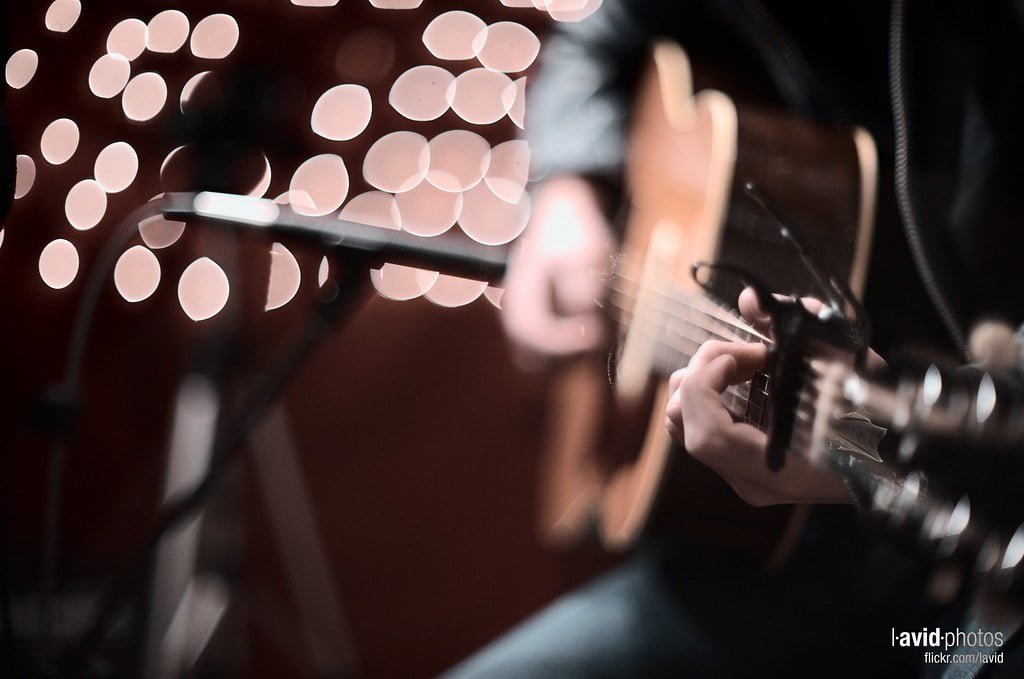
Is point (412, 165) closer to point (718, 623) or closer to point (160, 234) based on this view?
point (160, 234)

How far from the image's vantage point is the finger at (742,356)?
25 cm

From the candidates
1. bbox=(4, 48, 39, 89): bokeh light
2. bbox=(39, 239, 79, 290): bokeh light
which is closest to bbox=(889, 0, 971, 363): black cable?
bbox=(4, 48, 39, 89): bokeh light

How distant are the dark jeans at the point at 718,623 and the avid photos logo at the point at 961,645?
0.08 ft

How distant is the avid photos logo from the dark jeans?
25 mm

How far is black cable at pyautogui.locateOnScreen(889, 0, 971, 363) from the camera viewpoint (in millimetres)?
282

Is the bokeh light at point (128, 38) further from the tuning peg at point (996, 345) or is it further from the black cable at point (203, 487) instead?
the tuning peg at point (996, 345)

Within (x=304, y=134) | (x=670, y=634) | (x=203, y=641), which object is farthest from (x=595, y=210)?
(x=203, y=641)

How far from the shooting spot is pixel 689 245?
506mm

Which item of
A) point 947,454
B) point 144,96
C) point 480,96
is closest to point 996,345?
point 947,454

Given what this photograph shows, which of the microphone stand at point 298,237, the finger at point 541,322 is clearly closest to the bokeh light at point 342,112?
the finger at point 541,322

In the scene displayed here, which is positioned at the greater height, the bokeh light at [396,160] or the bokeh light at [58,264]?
the bokeh light at [396,160]

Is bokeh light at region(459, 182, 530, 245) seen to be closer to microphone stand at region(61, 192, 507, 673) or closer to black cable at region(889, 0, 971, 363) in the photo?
microphone stand at region(61, 192, 507, 673)

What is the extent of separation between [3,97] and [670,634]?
505mm

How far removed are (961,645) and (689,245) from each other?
0.92 ft
